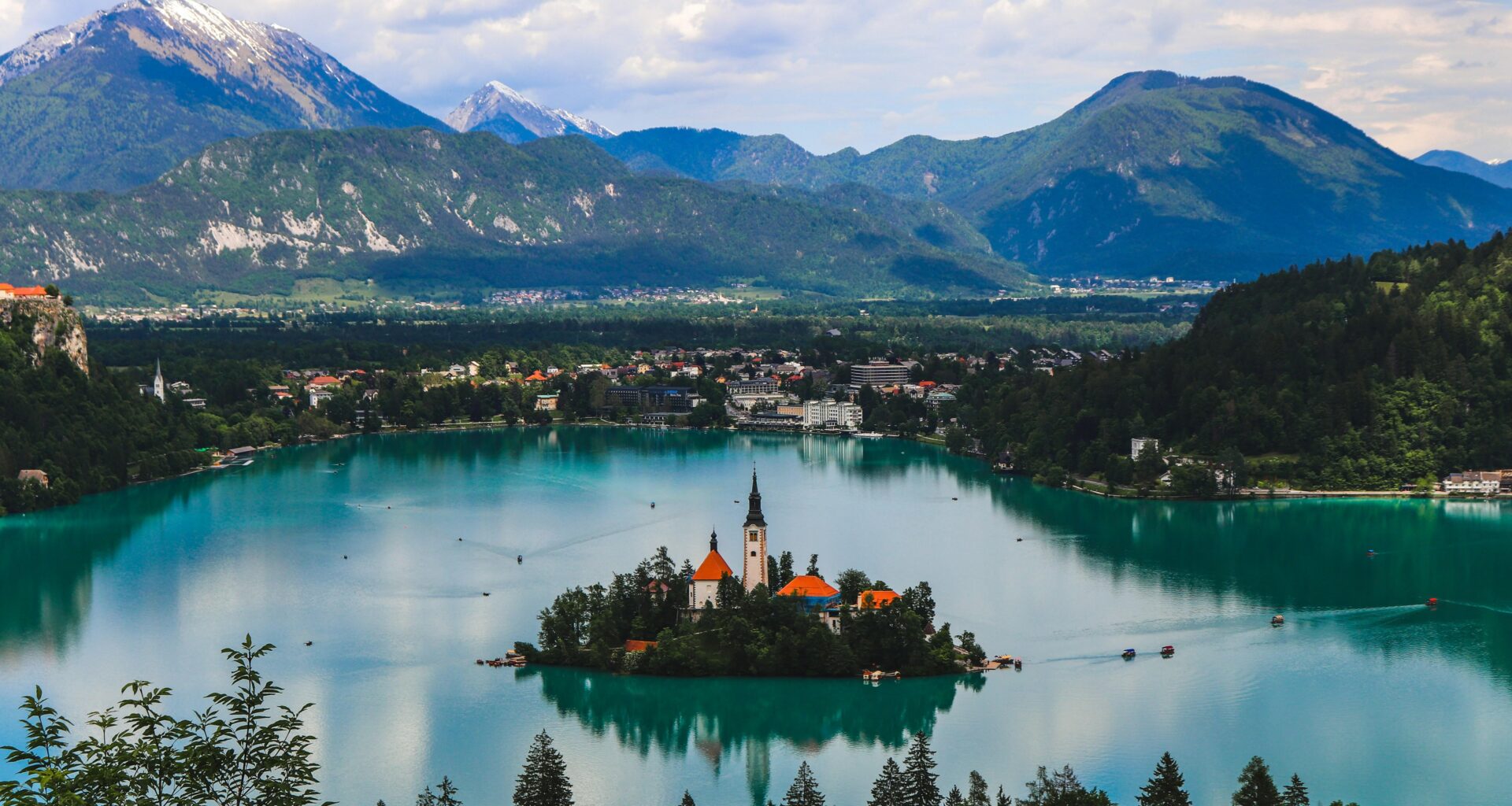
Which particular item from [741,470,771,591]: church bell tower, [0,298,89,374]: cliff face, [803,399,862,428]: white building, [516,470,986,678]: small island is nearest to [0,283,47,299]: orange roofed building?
[0,298,89,374]: cliff face

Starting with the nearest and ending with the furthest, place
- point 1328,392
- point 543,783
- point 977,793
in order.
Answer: point 977,793, point 543,783, point 1328,392

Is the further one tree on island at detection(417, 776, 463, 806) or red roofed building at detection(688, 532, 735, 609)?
red roofed building at detection(688, 532, 735, 609)

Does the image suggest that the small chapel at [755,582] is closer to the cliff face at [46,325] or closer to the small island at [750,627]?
the small island at [750,627]

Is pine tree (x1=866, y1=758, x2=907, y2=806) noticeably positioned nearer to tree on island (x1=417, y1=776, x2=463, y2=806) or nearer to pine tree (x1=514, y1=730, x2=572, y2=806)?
pine tree (x1=514, y1=730, x2=572, y2=806)

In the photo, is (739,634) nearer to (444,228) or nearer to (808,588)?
(808,588)

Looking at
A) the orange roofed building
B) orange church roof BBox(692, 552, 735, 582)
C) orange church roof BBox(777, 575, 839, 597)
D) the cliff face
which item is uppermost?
the orange roofed building

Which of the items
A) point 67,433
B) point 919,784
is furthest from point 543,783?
point 67,433

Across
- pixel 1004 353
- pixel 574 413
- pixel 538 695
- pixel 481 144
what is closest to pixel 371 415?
pixel 574 413

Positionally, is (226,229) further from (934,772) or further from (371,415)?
(934,772)
